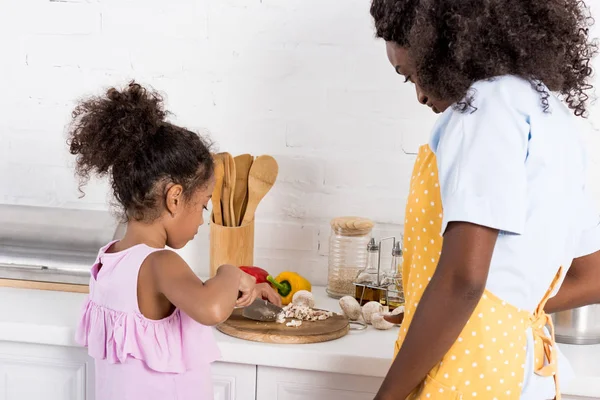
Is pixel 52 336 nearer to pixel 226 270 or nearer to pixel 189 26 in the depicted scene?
pixel 226 270

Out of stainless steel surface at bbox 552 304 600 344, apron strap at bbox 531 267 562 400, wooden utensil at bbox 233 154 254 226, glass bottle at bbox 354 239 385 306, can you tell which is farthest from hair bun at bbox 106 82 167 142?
stainless steel surface at bbox 552 304 600 344

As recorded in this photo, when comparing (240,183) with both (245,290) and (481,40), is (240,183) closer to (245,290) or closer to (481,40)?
(245,290)

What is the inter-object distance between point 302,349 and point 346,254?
0.37m

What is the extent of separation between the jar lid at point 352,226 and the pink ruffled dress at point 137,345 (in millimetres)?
450

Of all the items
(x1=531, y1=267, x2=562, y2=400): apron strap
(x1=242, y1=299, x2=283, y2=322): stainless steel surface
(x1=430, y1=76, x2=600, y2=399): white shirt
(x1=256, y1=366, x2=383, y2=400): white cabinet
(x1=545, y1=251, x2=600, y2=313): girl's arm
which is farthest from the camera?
(x1=242, y1=299, x2=283, y2=322): stainless steel surface

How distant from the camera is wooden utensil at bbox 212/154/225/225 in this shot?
5.15 ft

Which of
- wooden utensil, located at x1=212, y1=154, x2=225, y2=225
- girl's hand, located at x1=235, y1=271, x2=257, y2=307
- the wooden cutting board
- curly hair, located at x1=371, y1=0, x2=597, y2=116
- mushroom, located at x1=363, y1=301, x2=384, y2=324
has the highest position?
→ curly hair, located at x1=371, y1=0, x2=597, y2=116

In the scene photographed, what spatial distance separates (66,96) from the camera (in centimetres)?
182

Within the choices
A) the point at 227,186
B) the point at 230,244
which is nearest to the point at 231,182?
the point at 227,186

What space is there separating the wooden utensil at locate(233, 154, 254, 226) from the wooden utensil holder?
3cm

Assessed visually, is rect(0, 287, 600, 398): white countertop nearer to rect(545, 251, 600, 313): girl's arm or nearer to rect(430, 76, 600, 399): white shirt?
rect(545, 251, 600, 313): girl's arm

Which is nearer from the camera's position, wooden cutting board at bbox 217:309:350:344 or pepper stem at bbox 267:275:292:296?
wooden cutting board at bbox 217:309:350:344

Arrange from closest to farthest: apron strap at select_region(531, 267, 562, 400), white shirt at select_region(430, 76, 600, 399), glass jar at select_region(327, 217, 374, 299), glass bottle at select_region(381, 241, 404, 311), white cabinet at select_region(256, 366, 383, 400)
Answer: white shirt at select_region(430, 76, 600, 399) → apron strap at select_region(531, 267, 562, 400) → white cabinet at select_region(256, 366, 383, 400) → glass bottle at select_region(381, 241, 404, 311) → glass jar at select_region(327, 217, 374, 299)

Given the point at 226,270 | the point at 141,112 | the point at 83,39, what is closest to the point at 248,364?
the point at 226,270
